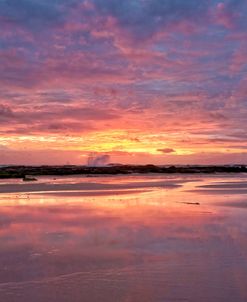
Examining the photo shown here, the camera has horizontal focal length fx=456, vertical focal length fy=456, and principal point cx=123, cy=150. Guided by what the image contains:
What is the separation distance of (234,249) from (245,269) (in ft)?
7.16

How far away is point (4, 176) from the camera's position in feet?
232

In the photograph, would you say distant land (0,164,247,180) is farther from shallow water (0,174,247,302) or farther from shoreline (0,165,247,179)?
shallow water (0,174,247,302)

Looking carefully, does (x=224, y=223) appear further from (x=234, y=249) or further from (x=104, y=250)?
(x=104, y=250)

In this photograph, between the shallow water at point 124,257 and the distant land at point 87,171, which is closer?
the shallow water at point 124,257

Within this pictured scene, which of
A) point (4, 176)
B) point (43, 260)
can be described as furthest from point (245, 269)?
point (4, 176)

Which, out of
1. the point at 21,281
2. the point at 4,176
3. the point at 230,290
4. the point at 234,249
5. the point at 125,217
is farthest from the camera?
the point at 4,176

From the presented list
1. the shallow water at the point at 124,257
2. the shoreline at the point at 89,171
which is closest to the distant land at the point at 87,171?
the shoreline at the point at 89,171

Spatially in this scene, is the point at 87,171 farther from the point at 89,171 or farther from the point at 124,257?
the point at 124,257

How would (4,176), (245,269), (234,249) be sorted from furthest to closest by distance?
(4,176) → (234,249) → (245,269)

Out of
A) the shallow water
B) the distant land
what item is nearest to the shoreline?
the distant land

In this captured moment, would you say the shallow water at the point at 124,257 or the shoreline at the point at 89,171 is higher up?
the shoreline at the point at 89,171

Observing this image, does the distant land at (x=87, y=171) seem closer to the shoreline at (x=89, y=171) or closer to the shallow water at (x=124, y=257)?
the shoreline at (x=89, y=171)

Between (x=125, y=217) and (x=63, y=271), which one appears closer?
(x=63, y=271)

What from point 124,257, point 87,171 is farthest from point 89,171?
point 124,257
